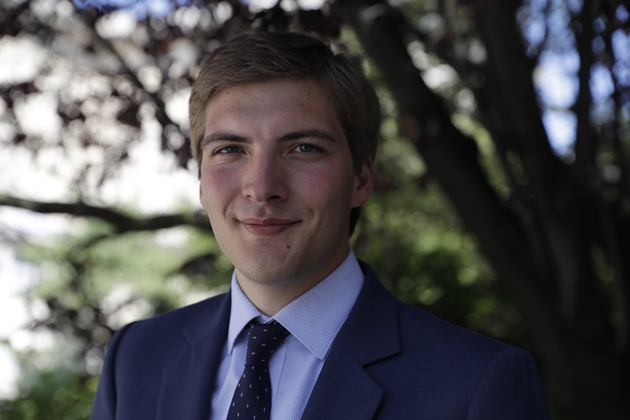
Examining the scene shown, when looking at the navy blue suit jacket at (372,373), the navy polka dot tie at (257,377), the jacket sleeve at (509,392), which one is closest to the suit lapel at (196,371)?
the navy blue suit jacket at (372,373)

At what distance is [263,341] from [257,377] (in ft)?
0.36

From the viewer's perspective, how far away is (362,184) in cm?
219

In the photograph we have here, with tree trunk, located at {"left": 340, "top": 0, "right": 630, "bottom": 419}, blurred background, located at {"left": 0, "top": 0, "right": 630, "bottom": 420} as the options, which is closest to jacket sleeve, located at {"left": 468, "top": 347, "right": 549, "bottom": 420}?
blurred background, located at {"left": 0, "top": 0, "right": 630, "bottom": 420}

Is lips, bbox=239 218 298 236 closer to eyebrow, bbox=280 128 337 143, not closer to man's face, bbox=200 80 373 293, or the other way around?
man's face, bbox=200 80 373 293

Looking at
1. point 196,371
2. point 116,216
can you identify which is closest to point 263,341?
point 196,371

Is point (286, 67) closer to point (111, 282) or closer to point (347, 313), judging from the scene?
point (347, 313)

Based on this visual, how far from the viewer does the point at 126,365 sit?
7.26 feet

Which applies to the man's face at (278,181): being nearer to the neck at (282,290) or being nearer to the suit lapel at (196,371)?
the neck at (282,290)

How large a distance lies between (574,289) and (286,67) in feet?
7.85

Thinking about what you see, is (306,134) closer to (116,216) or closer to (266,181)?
(266,181)

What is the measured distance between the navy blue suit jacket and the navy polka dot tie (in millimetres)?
134

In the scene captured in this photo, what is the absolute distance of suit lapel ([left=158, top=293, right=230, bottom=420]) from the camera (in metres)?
1.97

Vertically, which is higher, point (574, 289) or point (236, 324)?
point (236, 324)

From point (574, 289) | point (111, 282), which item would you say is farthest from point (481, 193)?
point (111, 282)
